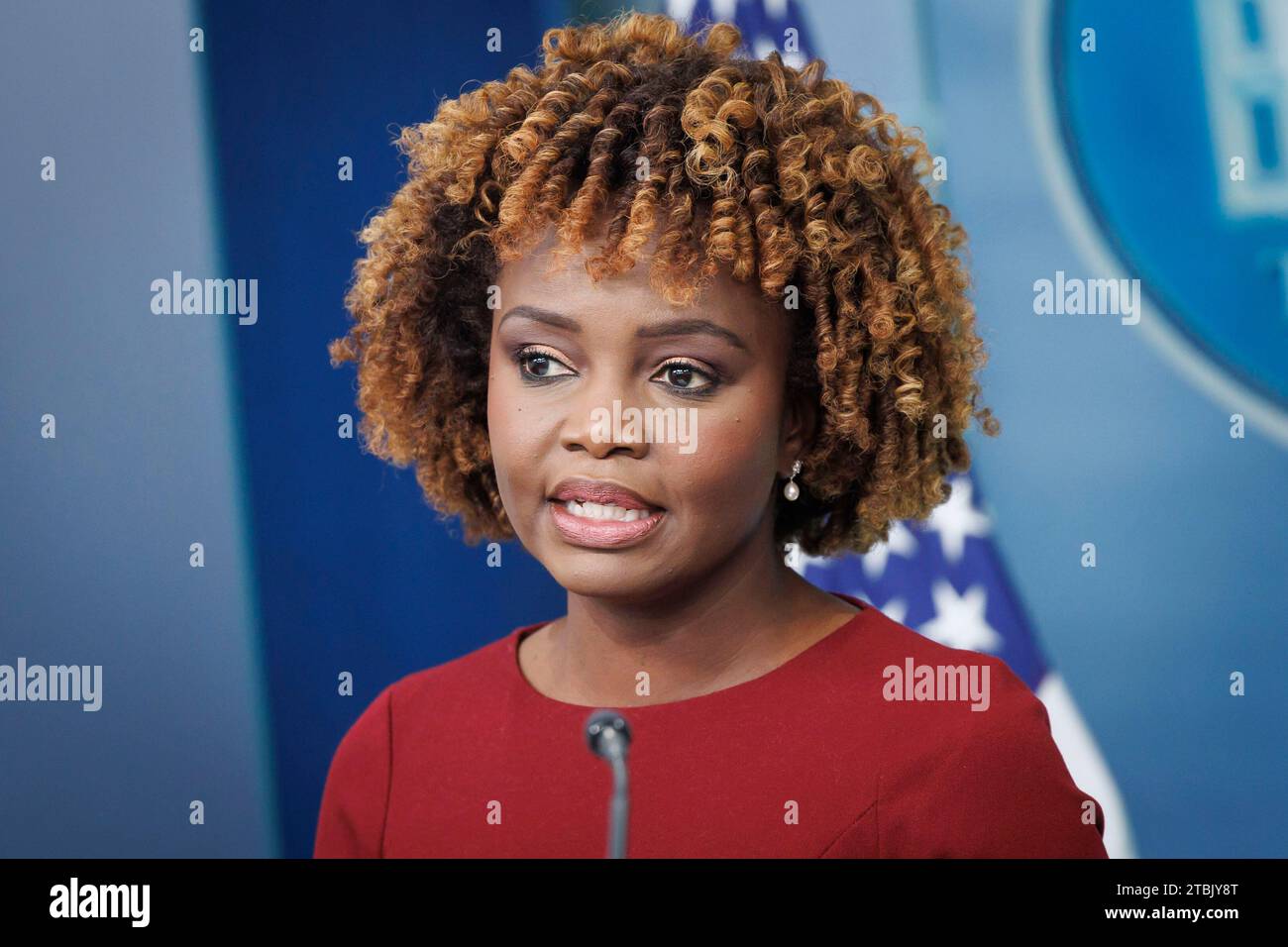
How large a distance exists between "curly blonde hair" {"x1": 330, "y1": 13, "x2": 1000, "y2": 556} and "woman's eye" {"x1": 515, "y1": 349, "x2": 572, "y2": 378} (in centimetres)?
11

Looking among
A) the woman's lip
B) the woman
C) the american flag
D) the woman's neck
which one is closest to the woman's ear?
the woman

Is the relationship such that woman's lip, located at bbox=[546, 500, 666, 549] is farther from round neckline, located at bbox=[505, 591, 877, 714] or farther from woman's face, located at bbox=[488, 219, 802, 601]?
round neckline, located at bbox=[505, 591, 877, 714]

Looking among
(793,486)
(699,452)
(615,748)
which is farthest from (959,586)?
(615,748)

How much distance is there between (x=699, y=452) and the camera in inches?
63.1

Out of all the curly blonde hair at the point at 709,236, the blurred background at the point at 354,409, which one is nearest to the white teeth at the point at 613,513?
the curly blonde hair at the point at 709,236

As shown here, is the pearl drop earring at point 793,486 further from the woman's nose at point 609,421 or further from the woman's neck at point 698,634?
the woman's nose at point 609,421

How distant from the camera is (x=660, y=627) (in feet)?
5.75

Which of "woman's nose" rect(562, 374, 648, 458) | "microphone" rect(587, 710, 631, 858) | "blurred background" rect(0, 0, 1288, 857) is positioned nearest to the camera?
"microphone" rect(587, 710, 631, 858)

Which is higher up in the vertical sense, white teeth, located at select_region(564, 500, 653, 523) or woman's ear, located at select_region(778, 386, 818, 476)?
woman's ear, located at select_region(778, 386, 818, 476)

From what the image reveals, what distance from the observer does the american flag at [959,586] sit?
240 centimetres

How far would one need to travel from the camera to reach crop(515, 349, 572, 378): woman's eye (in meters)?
1.65

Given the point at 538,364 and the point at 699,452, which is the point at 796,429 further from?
the point at 538,364

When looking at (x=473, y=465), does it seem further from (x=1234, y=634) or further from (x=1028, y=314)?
(x=1234, y=634)
